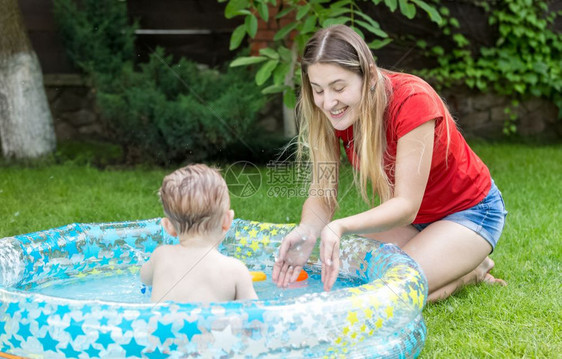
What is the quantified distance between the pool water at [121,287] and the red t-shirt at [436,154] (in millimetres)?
462

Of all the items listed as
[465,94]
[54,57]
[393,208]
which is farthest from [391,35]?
[393,208]

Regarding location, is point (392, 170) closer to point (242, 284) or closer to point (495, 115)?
point (242, 284)

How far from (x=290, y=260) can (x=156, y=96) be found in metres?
3.25

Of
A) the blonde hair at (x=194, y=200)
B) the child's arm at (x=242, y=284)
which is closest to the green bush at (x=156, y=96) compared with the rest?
the blonde hair at (x=194, y=200)

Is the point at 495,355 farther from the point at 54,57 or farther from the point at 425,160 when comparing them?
the point at 54,57

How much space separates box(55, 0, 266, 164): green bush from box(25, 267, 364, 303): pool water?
2.52 metres

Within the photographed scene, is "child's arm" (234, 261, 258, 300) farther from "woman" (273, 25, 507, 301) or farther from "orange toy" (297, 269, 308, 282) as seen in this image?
"orange toy" (297, 269, 308, 282)

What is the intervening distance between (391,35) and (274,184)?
2.58 m

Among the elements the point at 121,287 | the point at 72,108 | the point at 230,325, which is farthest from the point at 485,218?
the point at 72,108

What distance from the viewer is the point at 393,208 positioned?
2.34 meters

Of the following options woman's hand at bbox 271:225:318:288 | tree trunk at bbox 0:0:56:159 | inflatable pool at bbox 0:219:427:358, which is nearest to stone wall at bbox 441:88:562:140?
tree trunk at bbox 0:0:56:159

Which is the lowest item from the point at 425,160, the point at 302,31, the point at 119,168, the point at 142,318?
the point at 119,168

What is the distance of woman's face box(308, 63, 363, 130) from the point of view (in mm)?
2428

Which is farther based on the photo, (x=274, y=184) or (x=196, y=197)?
(x=274, y=184)
